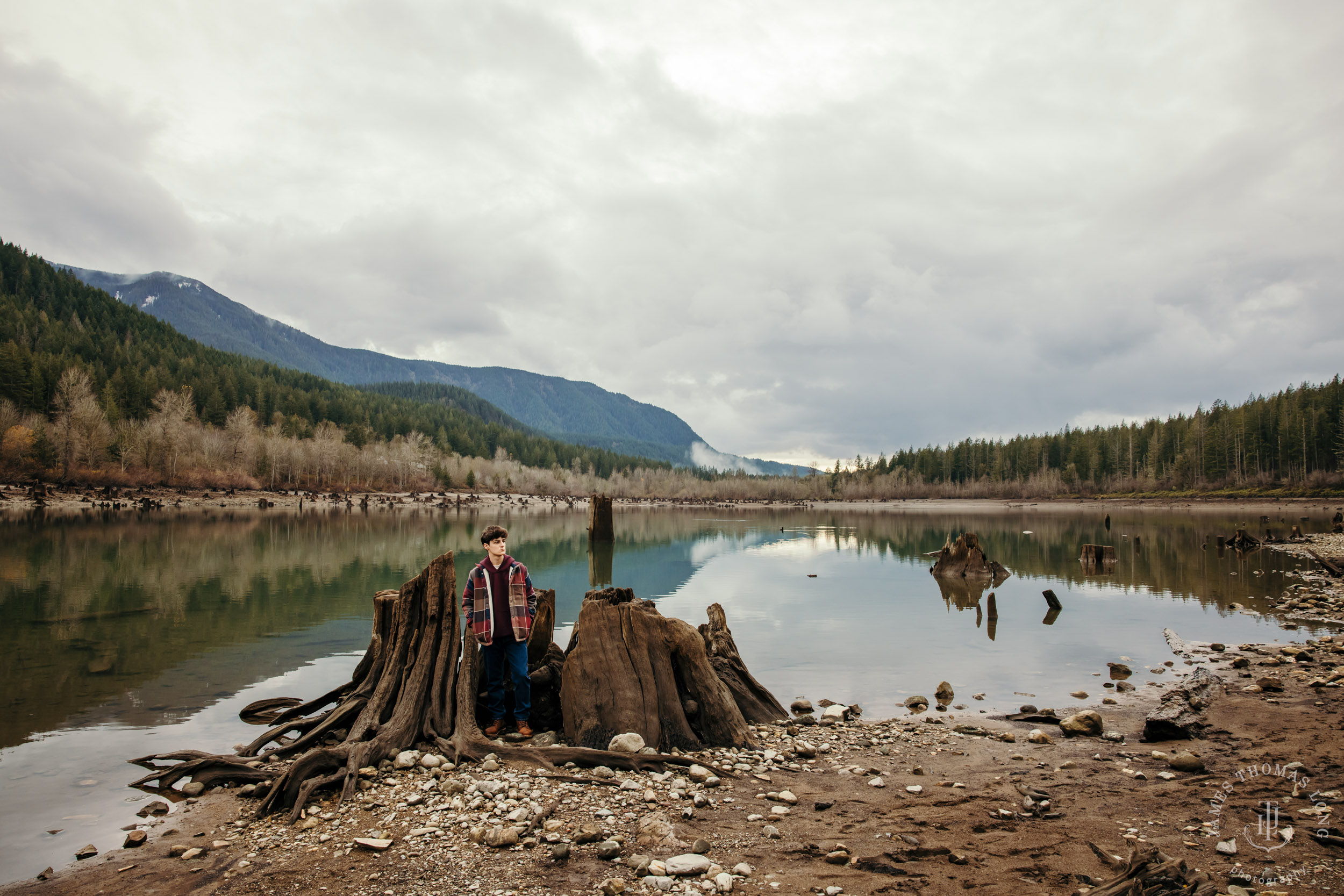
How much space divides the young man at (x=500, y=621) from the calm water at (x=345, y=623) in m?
3.73

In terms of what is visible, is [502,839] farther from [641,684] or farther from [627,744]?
[641,684]

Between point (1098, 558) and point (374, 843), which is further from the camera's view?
point (1098, 558)

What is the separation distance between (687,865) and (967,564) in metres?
29.2

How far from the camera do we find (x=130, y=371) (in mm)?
115812

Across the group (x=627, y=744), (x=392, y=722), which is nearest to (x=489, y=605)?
(x=392, y=722)

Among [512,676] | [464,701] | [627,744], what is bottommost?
[627,744]

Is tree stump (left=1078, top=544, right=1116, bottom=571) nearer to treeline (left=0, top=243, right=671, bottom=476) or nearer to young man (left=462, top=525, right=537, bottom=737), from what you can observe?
young man (left=462, top=525, right=537, bottom=737)

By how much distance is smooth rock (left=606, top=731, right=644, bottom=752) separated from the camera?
311 inches

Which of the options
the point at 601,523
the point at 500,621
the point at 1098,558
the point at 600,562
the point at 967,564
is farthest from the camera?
the point at 601,523

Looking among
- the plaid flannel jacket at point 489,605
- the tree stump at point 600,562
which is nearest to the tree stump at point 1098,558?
the tree stump at point 600,562

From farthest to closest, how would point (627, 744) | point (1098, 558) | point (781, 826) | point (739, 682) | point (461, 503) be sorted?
point (461, 503) < point (1098, 558) < point (739, 682) < point (627, 744) < point (781, 826)

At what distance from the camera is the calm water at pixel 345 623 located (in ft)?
31.1

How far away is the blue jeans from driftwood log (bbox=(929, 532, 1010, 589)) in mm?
26261

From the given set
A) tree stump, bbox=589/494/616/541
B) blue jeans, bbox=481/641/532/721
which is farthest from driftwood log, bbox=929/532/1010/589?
blue jeans, bbox=481/641/532/721
